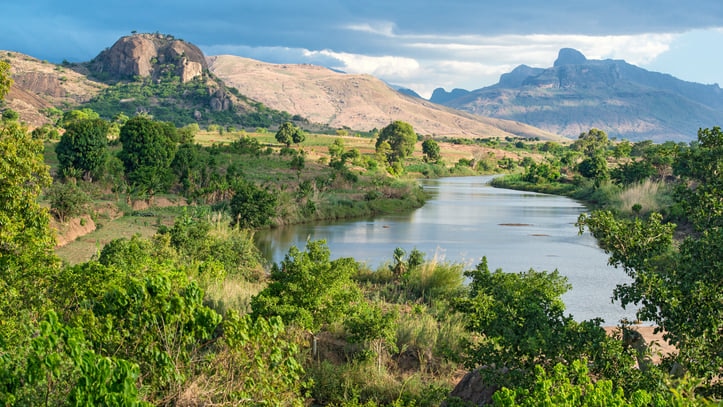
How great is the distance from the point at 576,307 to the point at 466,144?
391ft

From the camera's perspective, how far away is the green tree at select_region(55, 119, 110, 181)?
35500 mm

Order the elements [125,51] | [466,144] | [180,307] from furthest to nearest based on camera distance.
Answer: [125,51] → [466,144] → [180,307]

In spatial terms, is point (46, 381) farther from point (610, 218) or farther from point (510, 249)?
point (510, 249)

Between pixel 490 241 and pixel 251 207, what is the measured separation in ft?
38.1

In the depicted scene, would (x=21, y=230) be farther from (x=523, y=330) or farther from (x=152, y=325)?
(x=523, y=330)

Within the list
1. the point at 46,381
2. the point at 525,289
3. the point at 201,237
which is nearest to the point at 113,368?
the point at 46,381

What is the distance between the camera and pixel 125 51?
6969 inches

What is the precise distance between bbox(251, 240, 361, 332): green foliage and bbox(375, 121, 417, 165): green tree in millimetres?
78411

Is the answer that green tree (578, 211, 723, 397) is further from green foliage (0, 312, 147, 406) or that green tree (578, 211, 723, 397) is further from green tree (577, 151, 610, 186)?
green tree (577, 151, 610, 186)

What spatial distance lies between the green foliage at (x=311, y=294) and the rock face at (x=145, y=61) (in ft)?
546

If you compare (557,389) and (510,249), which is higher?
(557,389)

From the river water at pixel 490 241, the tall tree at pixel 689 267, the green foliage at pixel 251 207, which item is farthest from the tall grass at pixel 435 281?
the green foliage at pixel 251 207

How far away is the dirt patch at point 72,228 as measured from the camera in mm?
22152

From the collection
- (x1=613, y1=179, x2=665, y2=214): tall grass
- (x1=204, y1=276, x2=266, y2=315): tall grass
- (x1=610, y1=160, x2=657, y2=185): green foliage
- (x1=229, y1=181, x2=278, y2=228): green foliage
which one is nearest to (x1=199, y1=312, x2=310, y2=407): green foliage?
(x1=204, y1=276, x2=266, y2=315): tall grass
